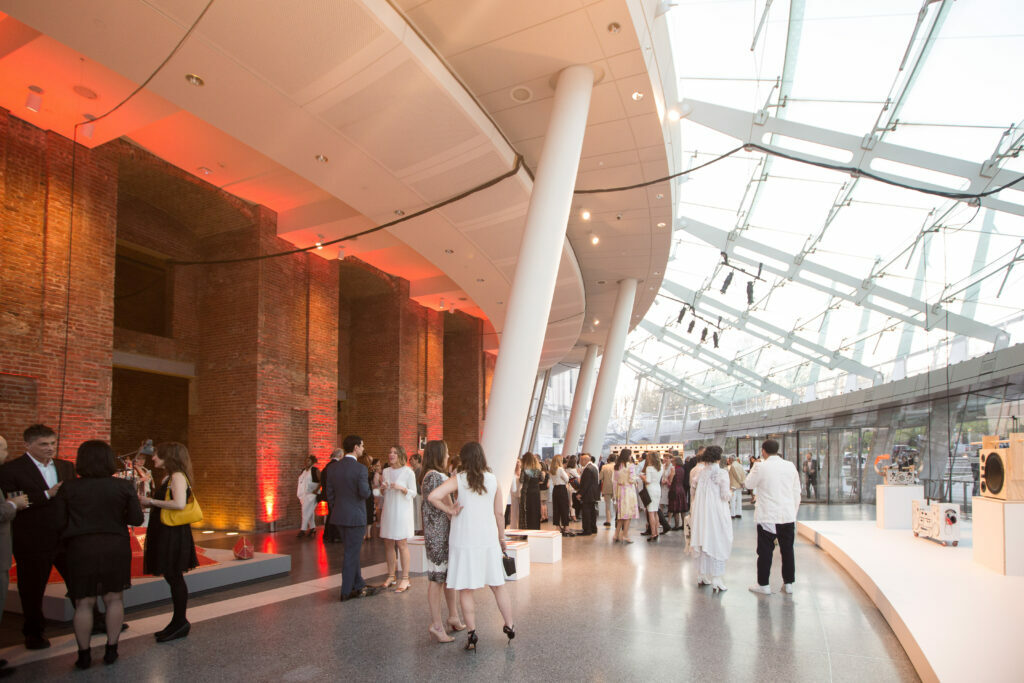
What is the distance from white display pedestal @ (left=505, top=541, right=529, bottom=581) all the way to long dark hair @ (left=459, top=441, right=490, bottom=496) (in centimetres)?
261

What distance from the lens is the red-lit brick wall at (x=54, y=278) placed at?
775cm

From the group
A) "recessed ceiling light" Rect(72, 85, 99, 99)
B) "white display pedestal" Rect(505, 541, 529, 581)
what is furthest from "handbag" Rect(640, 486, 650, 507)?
"recessed ceiling light" Rect(72, 85, 99, 99)

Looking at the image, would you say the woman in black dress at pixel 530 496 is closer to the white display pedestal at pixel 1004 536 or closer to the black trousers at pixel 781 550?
the black trousers at pixel 781 550

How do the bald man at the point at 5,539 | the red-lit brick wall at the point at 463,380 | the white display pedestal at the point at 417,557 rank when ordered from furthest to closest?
the red-lit brick wall at the point at 463,380 < the white display pedestal at the point at 417,557 < the bald man at the point at 5,539

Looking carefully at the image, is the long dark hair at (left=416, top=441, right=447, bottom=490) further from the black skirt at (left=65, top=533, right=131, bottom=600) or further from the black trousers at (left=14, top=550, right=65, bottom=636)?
the black trousers at (left=14, top=550, right=65, bottom=636)

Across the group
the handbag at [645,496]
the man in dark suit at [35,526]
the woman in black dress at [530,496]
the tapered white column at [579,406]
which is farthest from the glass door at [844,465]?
the man in dark suit at [35,526]

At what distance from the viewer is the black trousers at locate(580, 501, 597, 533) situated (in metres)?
10.4

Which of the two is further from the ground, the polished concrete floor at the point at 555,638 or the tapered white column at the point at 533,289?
the tapered white column at the point at 533,289

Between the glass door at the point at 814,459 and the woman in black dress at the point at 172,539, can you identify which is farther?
the glass door at the point at 814,459

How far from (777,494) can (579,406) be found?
44.8 ft

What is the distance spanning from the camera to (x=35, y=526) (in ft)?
14.8

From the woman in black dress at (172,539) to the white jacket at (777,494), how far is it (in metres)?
4.95

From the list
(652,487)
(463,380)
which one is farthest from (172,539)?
(463,380)

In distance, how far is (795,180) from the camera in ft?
44.4
